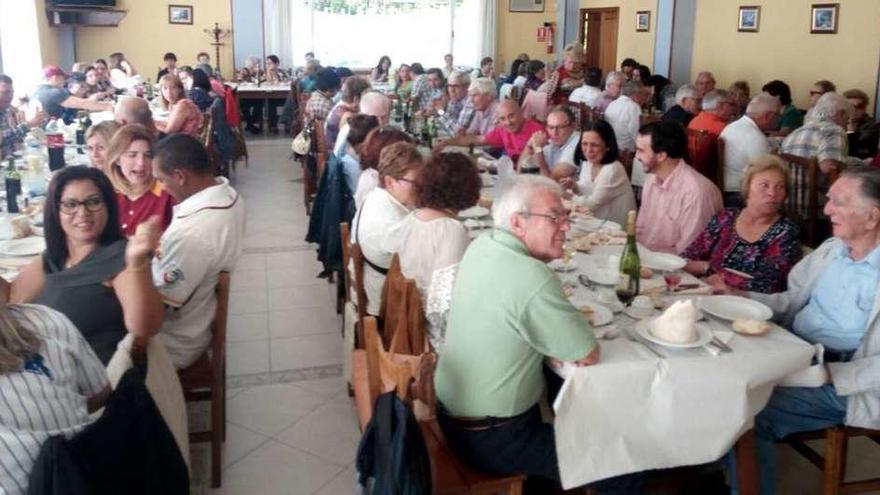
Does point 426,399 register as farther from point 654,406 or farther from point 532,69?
point 532,69

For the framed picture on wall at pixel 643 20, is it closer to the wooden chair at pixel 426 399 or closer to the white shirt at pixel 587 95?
the white shirt at pixel 587 95

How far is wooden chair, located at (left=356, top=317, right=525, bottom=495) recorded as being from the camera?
1941mm

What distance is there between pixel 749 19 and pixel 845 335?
704cm

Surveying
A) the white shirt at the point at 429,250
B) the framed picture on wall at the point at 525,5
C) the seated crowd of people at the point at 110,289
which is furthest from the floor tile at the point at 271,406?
the framed picture on wall at the point at 525,5

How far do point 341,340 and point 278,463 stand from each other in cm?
119

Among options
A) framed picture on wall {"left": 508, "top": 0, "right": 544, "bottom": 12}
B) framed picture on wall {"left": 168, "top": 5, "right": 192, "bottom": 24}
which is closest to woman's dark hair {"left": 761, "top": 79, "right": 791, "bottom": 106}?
framed picture on wall {"left": 508, "top": 0, "right": 544, "bottom": 12}

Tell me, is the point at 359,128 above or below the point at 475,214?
above

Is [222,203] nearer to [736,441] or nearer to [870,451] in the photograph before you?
[736,441]

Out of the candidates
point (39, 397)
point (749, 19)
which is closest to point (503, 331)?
point (39, 397)

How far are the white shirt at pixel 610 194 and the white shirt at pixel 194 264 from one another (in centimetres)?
188

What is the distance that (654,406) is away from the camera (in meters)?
2.16

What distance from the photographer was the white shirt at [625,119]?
6.79 metres

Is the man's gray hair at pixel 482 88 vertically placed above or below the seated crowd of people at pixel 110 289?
above

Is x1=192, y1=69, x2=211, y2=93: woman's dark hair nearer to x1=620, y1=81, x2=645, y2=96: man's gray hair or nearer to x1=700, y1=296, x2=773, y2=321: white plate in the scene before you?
x1=620, y1=81, x2=645, y2=96: man's gray hair
